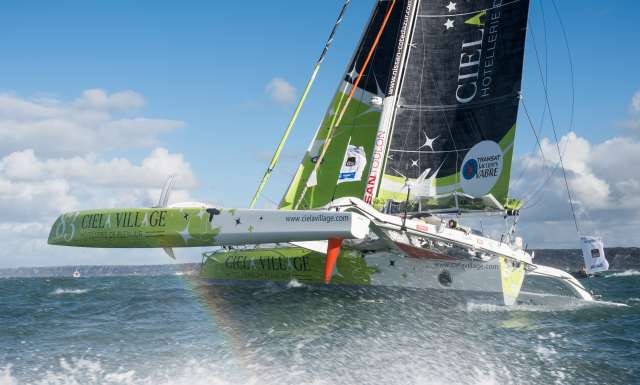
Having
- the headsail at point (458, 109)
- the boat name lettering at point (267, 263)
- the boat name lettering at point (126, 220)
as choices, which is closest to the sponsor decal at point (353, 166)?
the headsail at point (458, 109)

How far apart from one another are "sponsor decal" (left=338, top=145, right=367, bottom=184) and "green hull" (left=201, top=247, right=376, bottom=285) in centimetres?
231

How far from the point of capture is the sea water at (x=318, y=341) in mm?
7242

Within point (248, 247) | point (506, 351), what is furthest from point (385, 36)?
point (506, 351)

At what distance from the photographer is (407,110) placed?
15750mm

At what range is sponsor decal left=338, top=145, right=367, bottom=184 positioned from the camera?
53.3 feet

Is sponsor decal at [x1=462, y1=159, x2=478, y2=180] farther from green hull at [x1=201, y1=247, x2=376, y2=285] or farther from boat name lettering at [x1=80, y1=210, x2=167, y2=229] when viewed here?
boat name lettering at [x1=80, y1=210, x2=167, y2=229]

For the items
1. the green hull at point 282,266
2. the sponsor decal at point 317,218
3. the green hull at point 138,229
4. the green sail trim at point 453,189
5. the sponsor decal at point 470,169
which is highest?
the sponsor decal at point 470,169

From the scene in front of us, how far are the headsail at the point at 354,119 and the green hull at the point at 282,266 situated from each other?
176cm

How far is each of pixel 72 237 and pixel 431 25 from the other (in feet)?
33.6

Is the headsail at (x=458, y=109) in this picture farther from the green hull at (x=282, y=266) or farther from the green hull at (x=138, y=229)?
the green hull at (x=138, y=229)

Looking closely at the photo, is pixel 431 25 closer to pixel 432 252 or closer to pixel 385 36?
pixel 385 36

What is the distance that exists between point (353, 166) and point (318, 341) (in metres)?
8.06

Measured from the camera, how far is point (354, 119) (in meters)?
17.5

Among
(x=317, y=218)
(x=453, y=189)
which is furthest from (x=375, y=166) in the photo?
(x=317, y=218)
